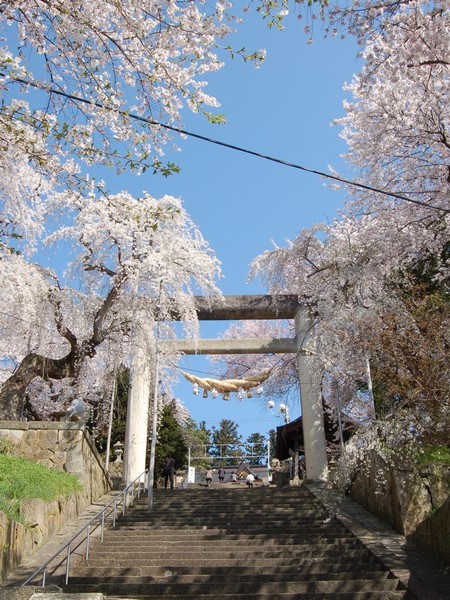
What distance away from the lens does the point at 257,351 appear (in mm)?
15680

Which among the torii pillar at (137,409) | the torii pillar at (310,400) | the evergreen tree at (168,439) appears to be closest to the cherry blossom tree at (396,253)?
the torii pillar at (310,400)

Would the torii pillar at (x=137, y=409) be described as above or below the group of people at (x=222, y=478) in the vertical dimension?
above

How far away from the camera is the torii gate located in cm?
1386

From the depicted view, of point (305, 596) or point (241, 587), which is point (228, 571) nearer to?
point (241, 587)

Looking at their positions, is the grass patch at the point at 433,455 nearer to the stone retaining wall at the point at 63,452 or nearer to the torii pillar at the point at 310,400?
the torii pillar at the point at 310,400

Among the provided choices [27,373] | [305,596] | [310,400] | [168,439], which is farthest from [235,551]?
[168,439]

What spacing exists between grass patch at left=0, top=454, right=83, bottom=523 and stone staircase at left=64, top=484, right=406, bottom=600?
3.96 feet

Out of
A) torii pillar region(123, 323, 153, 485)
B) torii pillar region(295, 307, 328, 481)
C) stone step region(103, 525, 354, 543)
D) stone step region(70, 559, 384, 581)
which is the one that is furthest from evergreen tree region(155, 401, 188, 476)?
stone step region(70, 559, 384, 581)

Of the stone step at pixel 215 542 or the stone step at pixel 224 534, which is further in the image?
the stone step at pixel 224 534

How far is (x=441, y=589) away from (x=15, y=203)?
9433mm

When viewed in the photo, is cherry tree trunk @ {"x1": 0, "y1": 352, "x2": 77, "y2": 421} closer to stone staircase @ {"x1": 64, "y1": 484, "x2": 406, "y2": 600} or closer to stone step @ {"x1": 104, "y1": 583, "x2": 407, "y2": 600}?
stone staircase @ {"x1": 64, "y1": 484, "x2": 406, "y2": 600}

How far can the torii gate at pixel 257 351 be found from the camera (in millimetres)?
13859

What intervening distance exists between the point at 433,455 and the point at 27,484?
6.95m

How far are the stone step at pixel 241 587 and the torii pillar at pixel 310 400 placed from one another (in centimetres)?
697
